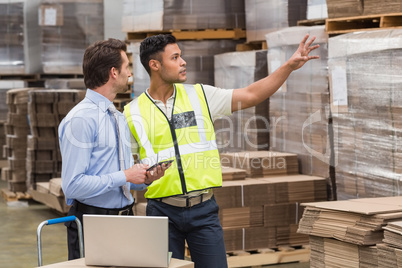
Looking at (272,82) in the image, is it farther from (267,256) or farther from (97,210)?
(267,256)

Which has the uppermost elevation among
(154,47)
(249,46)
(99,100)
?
(249,46)

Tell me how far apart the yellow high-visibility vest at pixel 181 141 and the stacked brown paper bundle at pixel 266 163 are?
9.12 ft

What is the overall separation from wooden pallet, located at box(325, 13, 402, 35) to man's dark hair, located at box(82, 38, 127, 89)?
10.0 feet

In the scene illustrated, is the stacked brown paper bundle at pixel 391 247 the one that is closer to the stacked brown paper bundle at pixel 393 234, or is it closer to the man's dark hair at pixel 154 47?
the stacked brown paper bundle at pixel 393 234

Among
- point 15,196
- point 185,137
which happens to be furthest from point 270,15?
point 15,196

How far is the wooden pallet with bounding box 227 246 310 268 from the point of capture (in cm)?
608

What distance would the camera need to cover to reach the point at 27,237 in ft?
26.1

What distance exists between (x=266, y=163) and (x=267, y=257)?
3.04 ft

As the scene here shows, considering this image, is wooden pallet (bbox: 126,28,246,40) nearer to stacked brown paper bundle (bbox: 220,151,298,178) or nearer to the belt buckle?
stacked brown paper bundle (bbox: 220,151,298,178)

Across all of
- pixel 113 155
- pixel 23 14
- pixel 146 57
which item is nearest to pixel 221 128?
pixel 146 57

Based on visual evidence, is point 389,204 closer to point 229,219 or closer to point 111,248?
point 229,219

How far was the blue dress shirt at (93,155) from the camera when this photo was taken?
3094 millimetres

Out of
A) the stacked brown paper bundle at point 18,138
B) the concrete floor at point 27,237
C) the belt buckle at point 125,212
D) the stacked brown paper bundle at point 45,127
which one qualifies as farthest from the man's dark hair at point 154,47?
the stacked brown paper bundle at point 18,138

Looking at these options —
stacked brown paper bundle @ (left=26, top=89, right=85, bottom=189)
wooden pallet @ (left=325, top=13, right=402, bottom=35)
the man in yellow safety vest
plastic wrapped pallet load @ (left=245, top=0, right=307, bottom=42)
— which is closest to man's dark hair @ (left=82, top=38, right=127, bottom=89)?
the man in yellow safety vest
